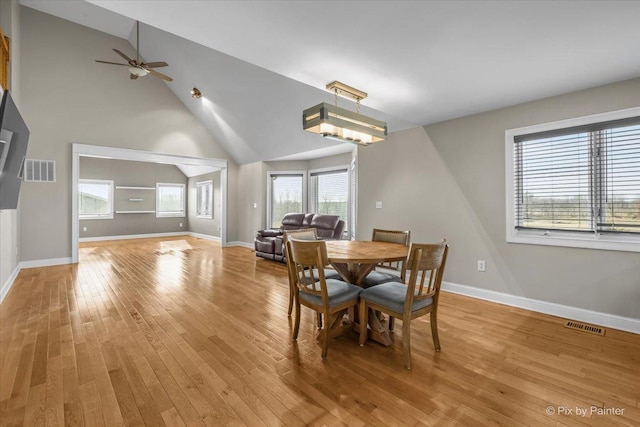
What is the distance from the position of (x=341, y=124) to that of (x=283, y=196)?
5.33 metres

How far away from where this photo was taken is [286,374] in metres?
2.00

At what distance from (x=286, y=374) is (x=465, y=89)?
10.3 ft

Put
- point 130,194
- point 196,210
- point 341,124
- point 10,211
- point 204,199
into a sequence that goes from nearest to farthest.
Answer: point 341,124
point 10,211
point 130,194
point 204,199
point 196,210

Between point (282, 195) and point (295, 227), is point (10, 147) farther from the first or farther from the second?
point (282, 195)

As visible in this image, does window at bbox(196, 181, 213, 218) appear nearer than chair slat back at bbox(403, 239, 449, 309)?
No

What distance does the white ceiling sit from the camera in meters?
1.80

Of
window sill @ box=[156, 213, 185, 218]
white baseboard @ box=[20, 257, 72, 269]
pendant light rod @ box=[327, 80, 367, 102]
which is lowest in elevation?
white baseboard @ box=[20, 257, 72, 269]

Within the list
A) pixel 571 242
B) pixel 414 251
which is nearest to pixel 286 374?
pixel 414 251

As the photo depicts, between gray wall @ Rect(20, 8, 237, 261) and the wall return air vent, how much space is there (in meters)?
0.10

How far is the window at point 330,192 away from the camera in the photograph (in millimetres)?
6598

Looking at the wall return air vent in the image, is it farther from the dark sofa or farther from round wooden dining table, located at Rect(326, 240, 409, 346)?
round wooden dining table, located at Rect(326, 240, 409, 346)

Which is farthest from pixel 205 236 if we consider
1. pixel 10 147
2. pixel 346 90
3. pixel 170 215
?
Result: pixel 346 90

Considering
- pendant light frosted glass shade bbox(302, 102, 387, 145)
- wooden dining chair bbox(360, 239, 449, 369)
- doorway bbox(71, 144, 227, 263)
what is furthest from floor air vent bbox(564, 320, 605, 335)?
doorway bbox(71, 144, 227, 263)

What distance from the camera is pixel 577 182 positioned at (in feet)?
10.1
